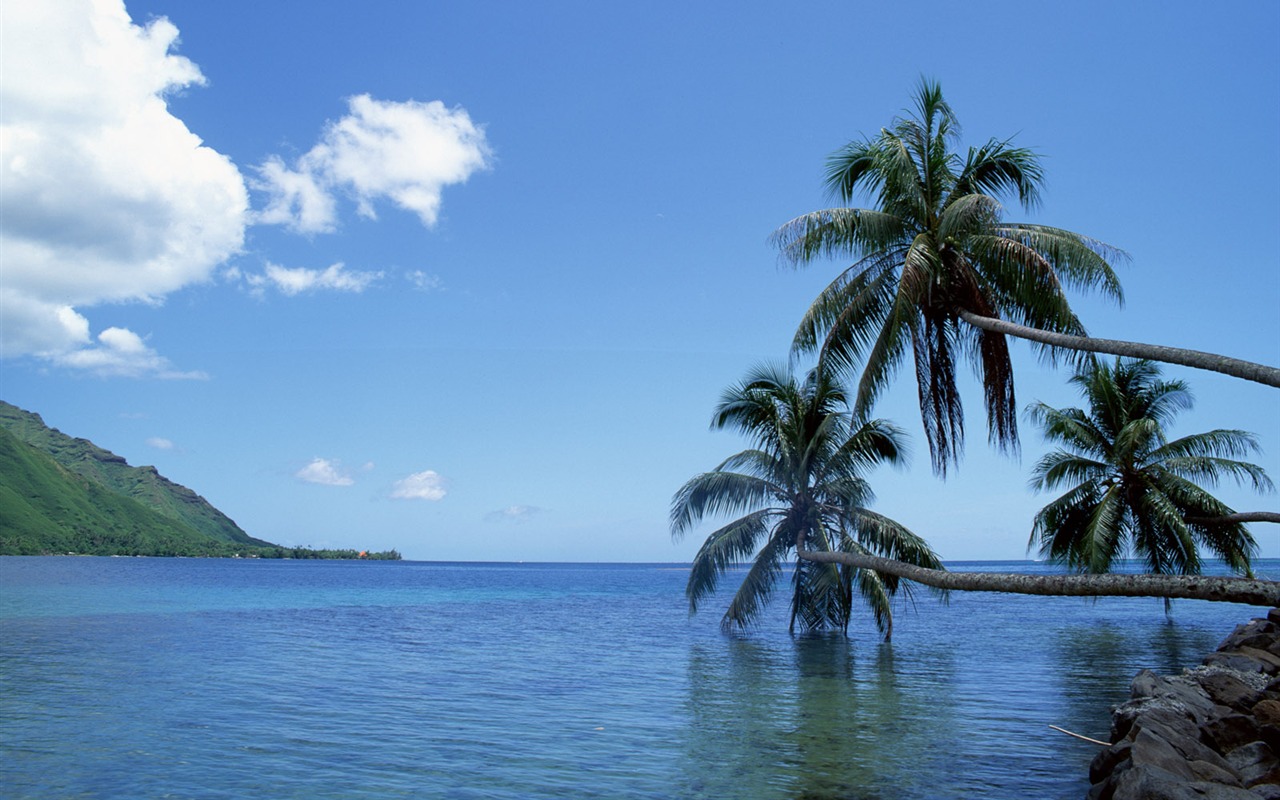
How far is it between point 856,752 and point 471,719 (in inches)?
228

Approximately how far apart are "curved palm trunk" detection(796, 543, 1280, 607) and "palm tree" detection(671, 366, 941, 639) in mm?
16642

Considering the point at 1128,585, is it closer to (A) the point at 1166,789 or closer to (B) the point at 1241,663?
(A) the point at 1166,789

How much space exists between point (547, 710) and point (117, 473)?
207875 mm

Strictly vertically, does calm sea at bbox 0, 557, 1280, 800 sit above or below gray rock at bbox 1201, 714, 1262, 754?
below

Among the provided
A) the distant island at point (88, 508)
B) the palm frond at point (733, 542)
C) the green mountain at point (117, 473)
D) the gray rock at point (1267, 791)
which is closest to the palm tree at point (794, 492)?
→ the palm frond at point (733, 542)

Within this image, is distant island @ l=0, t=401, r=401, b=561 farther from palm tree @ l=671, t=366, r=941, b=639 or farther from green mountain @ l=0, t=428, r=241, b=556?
palm tree @ l=671, t=366, r=941, b=639

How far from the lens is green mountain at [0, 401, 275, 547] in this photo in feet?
599

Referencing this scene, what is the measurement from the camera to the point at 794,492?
2502cm

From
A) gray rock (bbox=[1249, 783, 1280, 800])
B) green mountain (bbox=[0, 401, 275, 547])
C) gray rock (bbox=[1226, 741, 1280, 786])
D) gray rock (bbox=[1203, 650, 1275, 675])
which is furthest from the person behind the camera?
green mountain (bbox=[0, 401, 275, 547])

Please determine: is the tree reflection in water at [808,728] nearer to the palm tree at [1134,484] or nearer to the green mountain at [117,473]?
the palm tree at [1134,484]

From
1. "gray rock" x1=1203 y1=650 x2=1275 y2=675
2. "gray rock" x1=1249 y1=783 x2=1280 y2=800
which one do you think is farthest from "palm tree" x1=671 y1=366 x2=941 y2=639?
"gray rock" x1=1249 y1=783 x2=1280 y2=800

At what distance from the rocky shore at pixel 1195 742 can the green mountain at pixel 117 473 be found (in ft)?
629

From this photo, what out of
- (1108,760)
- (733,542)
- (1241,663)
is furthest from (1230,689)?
(733,542)

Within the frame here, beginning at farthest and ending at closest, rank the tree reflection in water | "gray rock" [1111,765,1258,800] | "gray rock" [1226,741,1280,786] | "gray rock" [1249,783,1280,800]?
the tree reflection in water → "gray rock" [1226,741,1280,786] → "gray rock" [1249,783,1280,800] → "gray rock" [1111,765,1258,800]
